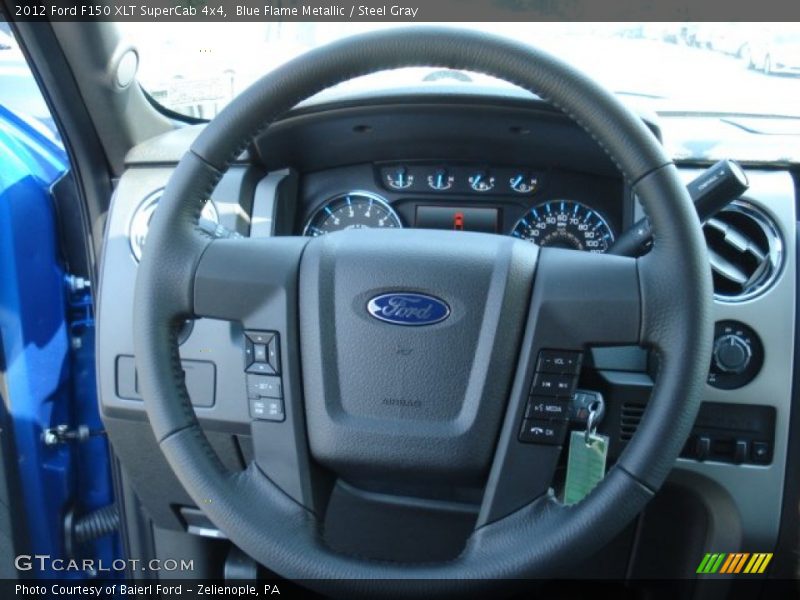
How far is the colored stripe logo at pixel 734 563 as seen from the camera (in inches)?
58.9

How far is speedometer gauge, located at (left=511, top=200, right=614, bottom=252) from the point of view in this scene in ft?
5.24

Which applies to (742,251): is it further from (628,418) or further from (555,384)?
(555,384)

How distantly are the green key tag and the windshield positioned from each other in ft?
2.26

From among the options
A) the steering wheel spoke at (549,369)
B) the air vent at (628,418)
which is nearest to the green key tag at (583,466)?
the steering wheel spoke at (549,369)

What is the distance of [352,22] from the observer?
57.1 inches

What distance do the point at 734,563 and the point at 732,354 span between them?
0.43 meters

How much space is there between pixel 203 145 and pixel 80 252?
0.89 m

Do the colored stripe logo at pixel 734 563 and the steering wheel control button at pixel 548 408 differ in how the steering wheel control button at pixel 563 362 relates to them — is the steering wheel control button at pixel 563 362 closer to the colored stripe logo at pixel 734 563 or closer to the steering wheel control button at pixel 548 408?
the steering wheel control button at pixel 548 408

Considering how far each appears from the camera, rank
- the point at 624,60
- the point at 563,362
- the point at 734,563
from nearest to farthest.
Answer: the point at 563,362 → the point at 734,563 → the point at 624,60

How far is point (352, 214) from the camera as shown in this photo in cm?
171

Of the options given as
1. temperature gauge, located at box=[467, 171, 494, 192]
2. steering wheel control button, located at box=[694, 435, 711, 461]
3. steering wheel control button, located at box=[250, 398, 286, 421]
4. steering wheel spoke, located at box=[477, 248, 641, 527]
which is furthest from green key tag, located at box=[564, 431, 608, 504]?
temperature gauge, located at box=[467, 171, 494, 192]

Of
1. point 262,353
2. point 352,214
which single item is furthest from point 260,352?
point 352,214

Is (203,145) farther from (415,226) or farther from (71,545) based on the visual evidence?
(71,545)

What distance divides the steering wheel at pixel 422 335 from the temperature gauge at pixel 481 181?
0.41m
